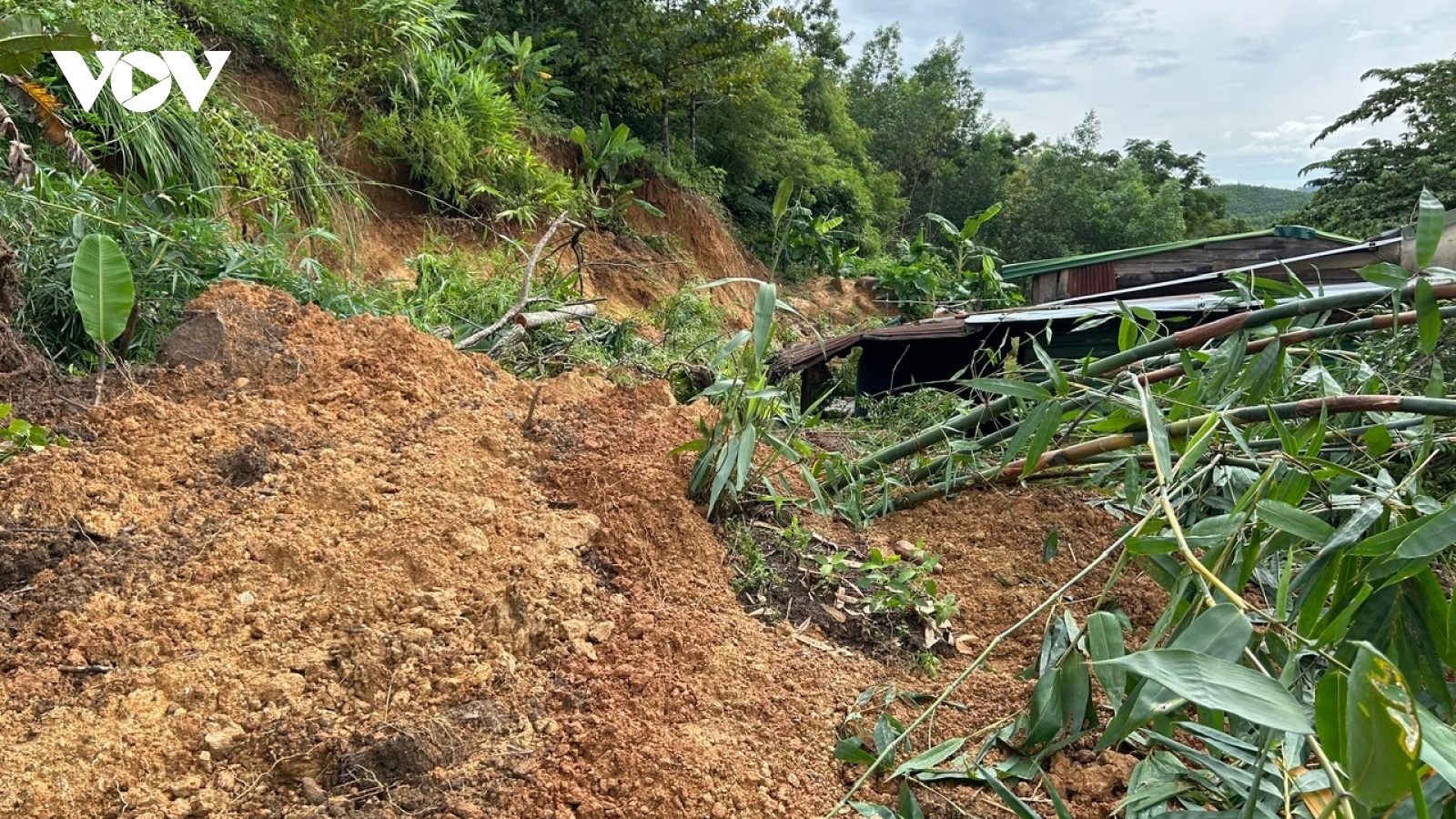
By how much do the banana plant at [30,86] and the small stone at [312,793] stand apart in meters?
2.71

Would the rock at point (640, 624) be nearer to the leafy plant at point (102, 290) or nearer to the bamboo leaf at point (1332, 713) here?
the bamboo leaf at point (1332, 713)

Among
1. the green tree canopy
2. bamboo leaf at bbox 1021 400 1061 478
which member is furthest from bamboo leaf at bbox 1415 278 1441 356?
the green tree canopy

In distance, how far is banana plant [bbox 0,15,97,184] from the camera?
2.57 meters

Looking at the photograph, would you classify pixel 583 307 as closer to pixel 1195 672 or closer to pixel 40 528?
pixel 40 528

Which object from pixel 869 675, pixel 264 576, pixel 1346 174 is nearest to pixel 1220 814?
pixel 869 675

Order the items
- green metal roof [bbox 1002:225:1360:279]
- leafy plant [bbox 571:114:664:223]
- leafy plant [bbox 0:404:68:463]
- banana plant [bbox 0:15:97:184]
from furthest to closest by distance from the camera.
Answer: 1. green metal roof [bbox 1002:225:1360:279]
2. leafy plant [bbox 571:114:664:223]
3. banana plant [bbox 0:15:97:184]
4. leafy plant [bbox 0:404:68:463]

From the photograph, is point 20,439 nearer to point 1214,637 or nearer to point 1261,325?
point 1214,637

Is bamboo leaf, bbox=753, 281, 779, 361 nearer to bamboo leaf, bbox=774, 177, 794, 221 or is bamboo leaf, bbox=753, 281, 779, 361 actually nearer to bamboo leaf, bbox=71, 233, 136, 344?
bamboo leaf, bbox=774, 177, 794, 221

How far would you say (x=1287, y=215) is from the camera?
17.9 metres

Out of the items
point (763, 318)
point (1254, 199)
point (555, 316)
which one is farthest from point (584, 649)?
point (1254, 199)

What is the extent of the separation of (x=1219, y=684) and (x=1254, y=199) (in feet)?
152

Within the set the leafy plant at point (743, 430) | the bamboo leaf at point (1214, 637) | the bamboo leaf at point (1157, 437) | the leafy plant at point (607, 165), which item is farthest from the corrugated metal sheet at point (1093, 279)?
the bamboo leaf at point (1214, 637)

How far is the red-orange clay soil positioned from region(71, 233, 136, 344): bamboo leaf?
6.3 inches

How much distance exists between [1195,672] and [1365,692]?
101 millimetres
